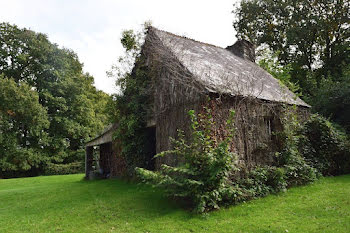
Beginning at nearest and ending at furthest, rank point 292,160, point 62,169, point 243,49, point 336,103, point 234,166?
point 234,166
point 292,160
point 336,103
point 243,49
point 62,169

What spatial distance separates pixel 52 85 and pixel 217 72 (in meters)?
21.6

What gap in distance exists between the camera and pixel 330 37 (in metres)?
23.0

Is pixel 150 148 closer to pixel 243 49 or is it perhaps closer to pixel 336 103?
pixel 243 49

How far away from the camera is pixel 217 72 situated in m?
9.89

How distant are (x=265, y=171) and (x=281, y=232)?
3.41m

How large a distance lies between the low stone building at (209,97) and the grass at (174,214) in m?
1.82

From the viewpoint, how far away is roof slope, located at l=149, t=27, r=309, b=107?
28.6 feet

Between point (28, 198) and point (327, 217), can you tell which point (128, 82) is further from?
point (327, 217)

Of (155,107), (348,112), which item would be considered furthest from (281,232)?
(348,112)

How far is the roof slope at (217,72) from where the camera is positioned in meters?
8.70

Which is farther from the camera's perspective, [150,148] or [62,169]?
[62,169]

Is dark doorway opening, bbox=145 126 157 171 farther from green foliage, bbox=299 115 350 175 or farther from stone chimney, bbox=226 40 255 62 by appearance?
stone chimney, bbox=226 40 255 62

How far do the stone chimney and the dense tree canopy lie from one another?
58.4ft

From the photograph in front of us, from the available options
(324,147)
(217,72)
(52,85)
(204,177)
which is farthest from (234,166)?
(52,85)
